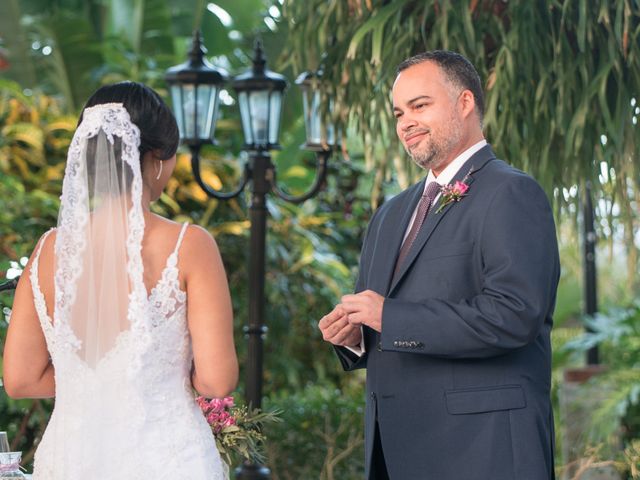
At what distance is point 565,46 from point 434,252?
2092 mm

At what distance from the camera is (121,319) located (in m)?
2.84

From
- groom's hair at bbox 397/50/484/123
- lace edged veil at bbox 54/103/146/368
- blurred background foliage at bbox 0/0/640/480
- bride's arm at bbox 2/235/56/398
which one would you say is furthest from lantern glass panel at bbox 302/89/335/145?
bride's arm at bbox 2/235/56/398

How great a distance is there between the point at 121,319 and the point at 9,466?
549mm

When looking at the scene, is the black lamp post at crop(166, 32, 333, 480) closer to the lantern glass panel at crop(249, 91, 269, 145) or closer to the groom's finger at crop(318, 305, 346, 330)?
the lantern glass panel at crop(249, 91, 269, 145)

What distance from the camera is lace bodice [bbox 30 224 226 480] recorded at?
284cm

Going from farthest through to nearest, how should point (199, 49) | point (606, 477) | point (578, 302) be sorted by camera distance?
point (578, 302), point (606, 477), point (199, 49)

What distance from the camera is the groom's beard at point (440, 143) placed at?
3.19 meters

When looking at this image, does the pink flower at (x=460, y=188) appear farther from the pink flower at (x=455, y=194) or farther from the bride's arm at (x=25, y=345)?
the bride's arm at (x=25, y=345)

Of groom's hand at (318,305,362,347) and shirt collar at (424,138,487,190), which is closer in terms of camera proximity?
groom's hand at (318,305,362,347)

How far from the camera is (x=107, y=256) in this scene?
9.30 ft

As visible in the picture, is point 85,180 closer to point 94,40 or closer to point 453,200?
point 453,200

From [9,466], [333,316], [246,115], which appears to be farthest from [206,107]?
[9,466]

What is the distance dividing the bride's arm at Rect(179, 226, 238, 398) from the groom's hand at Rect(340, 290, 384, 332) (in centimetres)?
34

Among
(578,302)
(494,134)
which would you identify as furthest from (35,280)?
(578,302)
